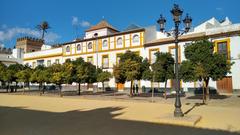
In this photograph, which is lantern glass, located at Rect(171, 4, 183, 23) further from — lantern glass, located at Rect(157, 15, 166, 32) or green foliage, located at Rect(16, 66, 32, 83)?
green foliage, located at Rect(16, 66, 32, 83)

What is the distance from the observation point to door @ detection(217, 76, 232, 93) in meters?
27.0

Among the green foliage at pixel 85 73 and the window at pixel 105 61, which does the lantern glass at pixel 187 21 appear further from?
the window at pixel 105 61

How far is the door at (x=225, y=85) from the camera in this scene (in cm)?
2695

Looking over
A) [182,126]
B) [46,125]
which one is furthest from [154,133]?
[46,125]

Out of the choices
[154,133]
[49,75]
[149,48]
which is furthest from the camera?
[149,48]

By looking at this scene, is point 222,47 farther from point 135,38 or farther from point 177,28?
point 177,28

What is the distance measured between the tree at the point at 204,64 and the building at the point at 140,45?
377 inches

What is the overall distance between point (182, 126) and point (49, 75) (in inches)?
922

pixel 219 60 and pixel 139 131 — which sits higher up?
pixel 219 60

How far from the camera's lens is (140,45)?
34.6m

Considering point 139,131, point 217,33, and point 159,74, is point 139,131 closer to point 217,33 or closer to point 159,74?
point 159,74

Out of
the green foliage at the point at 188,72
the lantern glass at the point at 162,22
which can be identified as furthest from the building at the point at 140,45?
the lantern glass at the point at 162,22

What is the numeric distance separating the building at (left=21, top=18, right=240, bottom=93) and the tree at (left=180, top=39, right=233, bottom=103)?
9.57 meters

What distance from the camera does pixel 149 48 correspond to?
33.8 m
